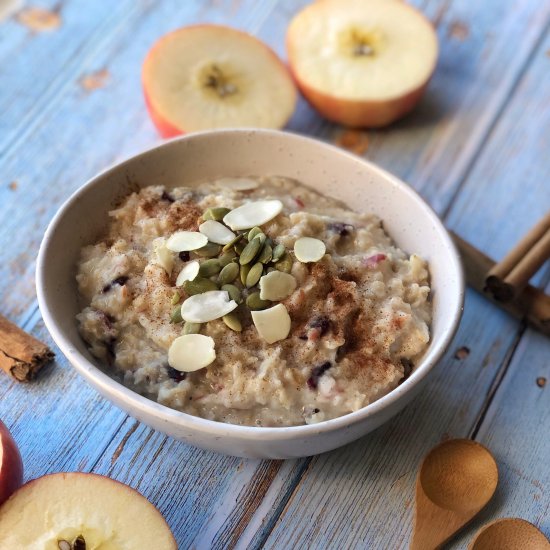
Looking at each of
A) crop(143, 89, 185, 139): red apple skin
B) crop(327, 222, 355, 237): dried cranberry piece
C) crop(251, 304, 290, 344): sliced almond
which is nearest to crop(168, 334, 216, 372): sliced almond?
crop(251, 304, 290, 344): sliced almond

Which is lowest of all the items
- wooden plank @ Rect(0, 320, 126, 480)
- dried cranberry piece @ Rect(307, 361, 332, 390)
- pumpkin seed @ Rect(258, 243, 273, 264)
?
wooden plank @ Rect(0, 320, 126, 480)

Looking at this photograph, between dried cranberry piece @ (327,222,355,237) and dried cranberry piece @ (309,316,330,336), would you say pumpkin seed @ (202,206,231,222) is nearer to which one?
dried cranberry piece @ (327,222,355,237)

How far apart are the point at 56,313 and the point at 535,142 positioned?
75.5 inches

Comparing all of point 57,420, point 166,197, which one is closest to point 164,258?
point 166,197

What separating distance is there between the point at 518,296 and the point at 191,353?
3.52 feet

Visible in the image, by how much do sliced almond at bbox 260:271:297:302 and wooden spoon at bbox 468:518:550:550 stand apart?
73cm

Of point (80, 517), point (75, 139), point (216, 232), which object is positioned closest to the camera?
point (80, 517)

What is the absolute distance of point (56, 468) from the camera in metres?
1.94

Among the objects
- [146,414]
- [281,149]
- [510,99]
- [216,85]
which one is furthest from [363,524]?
[510,99]

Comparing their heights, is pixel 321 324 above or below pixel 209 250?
below

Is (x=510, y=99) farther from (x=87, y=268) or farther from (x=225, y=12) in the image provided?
(x=87, y=268)

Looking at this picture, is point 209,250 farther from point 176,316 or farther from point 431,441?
point 431,441

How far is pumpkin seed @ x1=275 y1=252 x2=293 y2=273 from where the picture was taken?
6.26 ft

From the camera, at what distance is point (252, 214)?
79.8 inches
